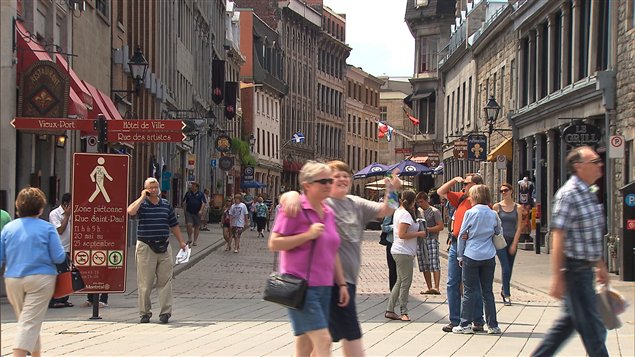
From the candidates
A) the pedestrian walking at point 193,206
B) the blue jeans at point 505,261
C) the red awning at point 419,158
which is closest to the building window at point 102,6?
the pedestrian walking at point 193,206

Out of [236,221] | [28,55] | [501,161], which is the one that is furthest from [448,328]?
[501,161]

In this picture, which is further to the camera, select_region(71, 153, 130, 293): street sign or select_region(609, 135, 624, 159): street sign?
select_region(609, 135, 624, 159): street sign

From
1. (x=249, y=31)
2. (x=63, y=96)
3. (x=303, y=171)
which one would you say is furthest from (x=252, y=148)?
(x=303, y=171)

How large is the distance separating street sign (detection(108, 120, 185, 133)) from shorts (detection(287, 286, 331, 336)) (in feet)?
31.2

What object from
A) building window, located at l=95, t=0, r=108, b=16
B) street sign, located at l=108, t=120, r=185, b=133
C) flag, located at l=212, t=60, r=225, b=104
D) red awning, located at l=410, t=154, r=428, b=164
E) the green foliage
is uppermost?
flag, located at l=212, t=60, r=225, b=104

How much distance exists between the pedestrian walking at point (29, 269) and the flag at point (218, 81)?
54.7 m

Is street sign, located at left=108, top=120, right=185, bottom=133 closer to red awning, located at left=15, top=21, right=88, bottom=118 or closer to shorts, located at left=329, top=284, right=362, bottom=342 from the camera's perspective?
red awning, located at left=15, top=21, right=88, bottom=118

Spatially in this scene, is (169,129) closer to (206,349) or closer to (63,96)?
(63,96)

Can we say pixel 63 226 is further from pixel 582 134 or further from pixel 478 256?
pixel 582 134

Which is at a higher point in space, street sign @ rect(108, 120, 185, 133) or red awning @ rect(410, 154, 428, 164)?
red awning @ rect(410, 154, 428, 164)

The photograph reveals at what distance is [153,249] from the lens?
14320mm

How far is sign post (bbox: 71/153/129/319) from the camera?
Answer: 49.6 feet

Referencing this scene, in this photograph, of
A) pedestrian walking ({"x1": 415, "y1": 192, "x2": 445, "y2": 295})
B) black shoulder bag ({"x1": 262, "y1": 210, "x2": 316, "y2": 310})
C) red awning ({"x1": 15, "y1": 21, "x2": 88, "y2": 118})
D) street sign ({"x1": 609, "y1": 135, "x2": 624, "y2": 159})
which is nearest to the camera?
black shoulder bag ({"x1": 262, "y1": 210, "x2": 316, "y2": 310})

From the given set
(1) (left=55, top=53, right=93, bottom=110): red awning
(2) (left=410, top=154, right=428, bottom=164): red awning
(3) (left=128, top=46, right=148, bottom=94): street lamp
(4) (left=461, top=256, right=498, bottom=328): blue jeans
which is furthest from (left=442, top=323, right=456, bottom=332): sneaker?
(2) (left=410, top=154, right=428, bottom=164): red awning
